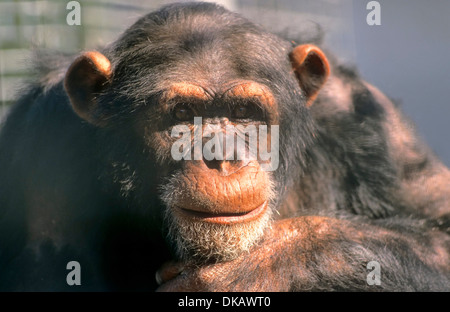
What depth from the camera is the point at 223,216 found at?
2867 millimetres

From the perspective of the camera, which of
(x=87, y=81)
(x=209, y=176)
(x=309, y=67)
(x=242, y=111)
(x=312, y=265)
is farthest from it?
(x=309, y=67)

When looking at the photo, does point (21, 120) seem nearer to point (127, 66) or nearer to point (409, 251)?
point (127, 66)

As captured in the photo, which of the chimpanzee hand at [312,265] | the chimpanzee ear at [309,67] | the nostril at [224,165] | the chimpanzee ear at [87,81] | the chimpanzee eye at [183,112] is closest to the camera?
the nostril at [224,165]

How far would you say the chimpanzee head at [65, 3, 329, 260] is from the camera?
114 inches

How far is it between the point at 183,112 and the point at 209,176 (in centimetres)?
51

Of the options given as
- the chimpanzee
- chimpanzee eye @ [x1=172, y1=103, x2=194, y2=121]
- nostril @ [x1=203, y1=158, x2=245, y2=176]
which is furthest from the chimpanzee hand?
chimpanzee eye @ [x1=172, y1=103, x2=194, y2=121]

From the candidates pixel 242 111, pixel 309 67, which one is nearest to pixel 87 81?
pixel 242 111

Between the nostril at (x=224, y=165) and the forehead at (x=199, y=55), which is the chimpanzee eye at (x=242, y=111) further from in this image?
the nostril at (x=224, y=165)

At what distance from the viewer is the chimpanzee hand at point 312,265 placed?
300 cm

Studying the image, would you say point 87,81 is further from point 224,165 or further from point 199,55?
point 224,165

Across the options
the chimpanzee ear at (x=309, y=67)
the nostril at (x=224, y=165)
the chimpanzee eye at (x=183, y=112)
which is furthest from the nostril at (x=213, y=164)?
the chimpanzee ear at (x=309, y=67)

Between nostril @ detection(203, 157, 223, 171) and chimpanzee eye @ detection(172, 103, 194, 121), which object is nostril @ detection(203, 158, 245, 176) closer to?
nostril @ detection(203, 157, 223, 171)

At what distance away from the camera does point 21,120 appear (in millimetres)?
4047

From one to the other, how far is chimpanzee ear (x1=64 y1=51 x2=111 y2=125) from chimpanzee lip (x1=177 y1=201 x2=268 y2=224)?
3.01 feet
